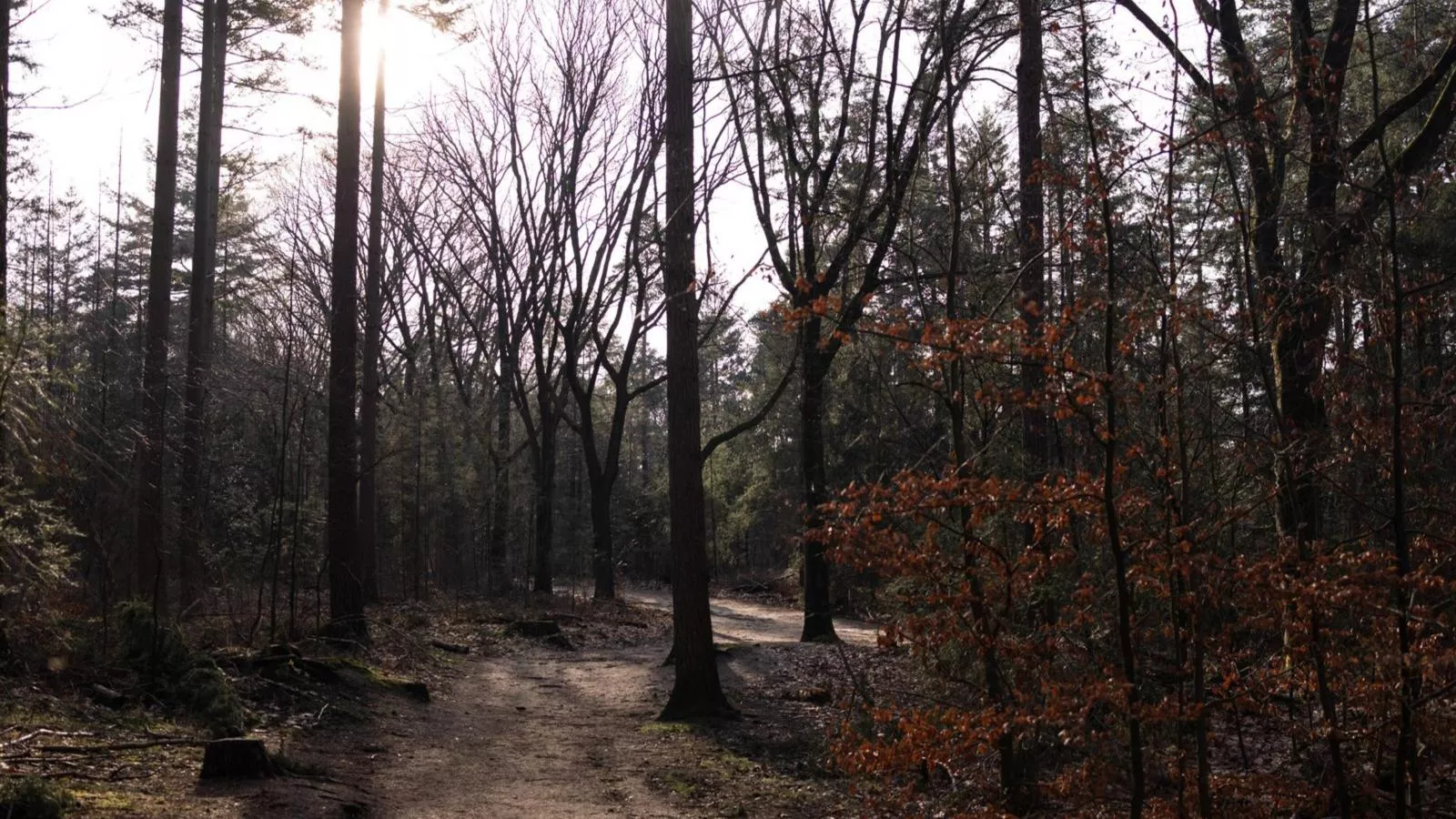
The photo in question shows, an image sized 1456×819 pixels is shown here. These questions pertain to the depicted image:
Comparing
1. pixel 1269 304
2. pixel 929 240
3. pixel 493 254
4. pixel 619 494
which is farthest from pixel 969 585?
pixel 619 494

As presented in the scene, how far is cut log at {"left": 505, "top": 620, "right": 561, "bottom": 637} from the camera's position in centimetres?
1859

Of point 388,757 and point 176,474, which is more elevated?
point 176,474

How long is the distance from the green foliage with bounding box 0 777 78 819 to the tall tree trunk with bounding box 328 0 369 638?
27.4 ft

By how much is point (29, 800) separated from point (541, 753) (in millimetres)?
4739

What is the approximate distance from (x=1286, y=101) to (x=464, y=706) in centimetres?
972

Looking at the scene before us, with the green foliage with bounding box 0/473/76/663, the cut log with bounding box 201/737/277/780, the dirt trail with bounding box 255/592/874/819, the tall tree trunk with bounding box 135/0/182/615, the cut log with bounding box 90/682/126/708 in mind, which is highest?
the tall tree trunk with bounding box 135/0/182/615

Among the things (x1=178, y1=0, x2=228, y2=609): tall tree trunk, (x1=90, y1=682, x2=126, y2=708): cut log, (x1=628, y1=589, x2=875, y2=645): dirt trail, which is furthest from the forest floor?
(x1=178, y1=0, x2=228, y2=609): tall tree trunk

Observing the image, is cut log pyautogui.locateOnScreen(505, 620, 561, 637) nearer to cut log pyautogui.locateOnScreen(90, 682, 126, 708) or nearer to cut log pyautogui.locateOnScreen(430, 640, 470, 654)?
cut log pyautogui.locateOnScreen(430, 640, 470, 654)

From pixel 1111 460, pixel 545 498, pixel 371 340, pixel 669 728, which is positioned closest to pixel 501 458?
pixel 545 498

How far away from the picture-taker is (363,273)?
71.7 ft

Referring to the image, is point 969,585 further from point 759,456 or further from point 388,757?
point 759,456

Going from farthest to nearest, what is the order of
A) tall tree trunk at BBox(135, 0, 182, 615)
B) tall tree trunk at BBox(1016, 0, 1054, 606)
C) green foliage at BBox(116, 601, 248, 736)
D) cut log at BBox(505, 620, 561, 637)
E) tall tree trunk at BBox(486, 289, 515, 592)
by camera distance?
tall tree trunk at BBox(486, 289, 515, 592) < cut log at BBox(505, 620, 561, 637) < tall tree trunk at BBox(135, 0, 182, 615) < green foliage at BBox(116, 601, 248, 736) < tall tree trunk at BBox(1016, 0, 1054, 606)

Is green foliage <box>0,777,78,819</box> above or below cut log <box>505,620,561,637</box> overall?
above

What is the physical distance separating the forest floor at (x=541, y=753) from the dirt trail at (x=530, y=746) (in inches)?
0.9
